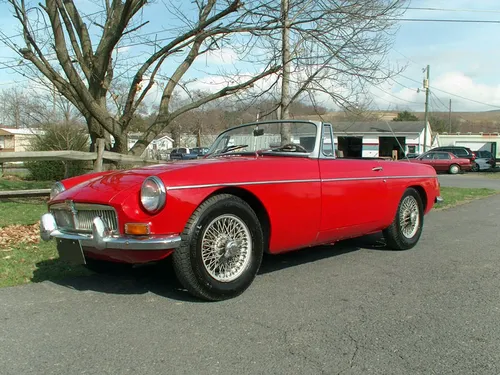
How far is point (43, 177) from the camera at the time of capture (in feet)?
60.0

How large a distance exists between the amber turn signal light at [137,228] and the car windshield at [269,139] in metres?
1.99

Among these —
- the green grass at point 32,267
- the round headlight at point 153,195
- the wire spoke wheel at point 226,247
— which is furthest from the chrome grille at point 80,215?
the green grass at point 32,267

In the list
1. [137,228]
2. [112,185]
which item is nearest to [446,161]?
[112,185]

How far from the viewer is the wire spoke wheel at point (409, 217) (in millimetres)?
6066

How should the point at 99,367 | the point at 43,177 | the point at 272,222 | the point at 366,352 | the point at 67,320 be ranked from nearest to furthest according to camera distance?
the point at 99,367 → the point at 366,352 → the point at 67,320 → the point at 272,222 → the point at 43,177

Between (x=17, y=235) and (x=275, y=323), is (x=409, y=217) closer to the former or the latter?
(x=275, y=323)

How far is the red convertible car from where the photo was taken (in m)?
3.66

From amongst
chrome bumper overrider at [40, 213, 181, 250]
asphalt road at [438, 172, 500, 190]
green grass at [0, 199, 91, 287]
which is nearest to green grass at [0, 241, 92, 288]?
green grass at [0, 199, 91, 287]

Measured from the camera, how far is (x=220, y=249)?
3.98m

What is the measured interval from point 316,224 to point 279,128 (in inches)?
57.8

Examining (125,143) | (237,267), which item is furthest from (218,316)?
(125,143)

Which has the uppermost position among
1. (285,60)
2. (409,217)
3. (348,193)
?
(285,60)

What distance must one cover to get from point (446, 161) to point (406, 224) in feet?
84.2

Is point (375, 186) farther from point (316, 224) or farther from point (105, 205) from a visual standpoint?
point (105, 205)
